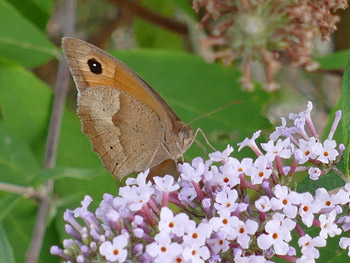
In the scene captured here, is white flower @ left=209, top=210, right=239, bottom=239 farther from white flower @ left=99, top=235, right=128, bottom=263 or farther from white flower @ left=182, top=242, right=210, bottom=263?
white flower @ left=99, top=235, right=128, bottom=263

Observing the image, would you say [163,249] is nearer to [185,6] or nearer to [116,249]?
[116,249]

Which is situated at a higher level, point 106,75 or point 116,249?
point 106,75

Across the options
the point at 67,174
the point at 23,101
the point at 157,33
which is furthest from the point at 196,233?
the point at 157,33

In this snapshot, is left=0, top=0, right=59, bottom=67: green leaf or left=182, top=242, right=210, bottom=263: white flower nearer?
left=182, top=242, right=210, bottom=263: white flower

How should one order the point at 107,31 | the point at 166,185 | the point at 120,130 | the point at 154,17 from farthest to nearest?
the point at 107,31
the point at 154,17
the point at 120,130
the point at 166,185

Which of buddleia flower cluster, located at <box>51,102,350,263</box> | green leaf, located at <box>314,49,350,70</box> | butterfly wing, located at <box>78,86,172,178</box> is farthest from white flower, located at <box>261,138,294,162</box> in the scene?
green leaf, located at <box>314,49,350,70</box>

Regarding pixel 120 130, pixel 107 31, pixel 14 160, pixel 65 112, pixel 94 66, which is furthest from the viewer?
pixel 107 31

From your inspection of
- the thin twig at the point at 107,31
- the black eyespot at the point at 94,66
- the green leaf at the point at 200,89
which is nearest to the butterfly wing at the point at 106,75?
the black eyespot at the point at 94,66

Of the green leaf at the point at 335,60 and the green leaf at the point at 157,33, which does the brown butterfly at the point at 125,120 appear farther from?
the green leaf at the point at 157,33
